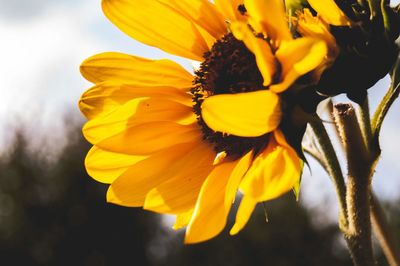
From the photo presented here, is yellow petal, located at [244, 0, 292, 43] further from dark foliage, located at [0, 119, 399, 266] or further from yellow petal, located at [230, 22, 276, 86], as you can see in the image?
dark foliage, located at [0, 119, 399, 266]

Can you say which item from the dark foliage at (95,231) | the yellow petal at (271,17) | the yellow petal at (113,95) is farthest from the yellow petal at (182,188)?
the dark foliage at (95,231)

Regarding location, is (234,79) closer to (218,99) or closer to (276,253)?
(218,99)

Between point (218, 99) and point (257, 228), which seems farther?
point (257, 228)

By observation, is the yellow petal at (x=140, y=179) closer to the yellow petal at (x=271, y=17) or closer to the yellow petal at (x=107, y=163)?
the yellow petal at (x=107, y=163)

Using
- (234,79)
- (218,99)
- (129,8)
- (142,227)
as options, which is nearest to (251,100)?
(218,99)

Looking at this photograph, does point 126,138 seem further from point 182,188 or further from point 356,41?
point 356,41

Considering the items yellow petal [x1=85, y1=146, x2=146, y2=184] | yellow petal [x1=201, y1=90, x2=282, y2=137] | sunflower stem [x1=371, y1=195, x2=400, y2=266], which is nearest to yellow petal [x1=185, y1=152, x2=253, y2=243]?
yellow petal [x1=201, y1=90, x2=282, y2=137]

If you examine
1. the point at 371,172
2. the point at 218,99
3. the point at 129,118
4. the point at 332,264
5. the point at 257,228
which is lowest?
the point at 332,264
